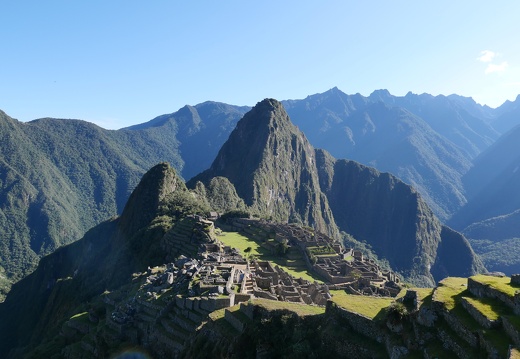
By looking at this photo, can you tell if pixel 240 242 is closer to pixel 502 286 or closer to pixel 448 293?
pixel 448 293

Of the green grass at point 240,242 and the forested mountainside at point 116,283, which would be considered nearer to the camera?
the forested mountainside at point 116,283

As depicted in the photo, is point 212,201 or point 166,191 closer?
point 166,191

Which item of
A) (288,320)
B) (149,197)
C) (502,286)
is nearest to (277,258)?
(288,320)

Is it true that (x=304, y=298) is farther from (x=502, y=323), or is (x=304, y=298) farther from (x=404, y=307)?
(x=502, y=323)

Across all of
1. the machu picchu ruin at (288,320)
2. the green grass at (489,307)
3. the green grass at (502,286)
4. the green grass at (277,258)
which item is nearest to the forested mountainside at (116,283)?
the machu picchu ruin at (288,320)

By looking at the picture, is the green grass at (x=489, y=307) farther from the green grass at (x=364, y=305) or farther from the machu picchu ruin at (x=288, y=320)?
the green grass at (x=364, y=305)

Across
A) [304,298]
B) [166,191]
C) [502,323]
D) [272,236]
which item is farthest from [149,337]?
[166,191]

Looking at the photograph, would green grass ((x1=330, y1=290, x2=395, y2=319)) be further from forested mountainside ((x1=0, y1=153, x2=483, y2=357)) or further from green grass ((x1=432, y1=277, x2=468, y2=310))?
green grass ((x1=432, y1=277, x2=468, y2=310))
